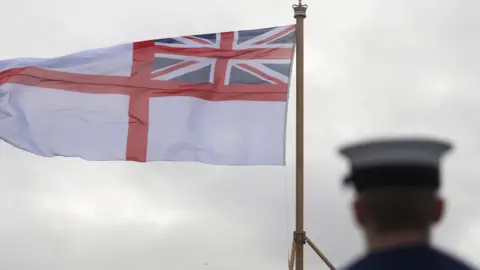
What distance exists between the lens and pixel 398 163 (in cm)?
286

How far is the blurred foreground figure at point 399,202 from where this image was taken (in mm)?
2729

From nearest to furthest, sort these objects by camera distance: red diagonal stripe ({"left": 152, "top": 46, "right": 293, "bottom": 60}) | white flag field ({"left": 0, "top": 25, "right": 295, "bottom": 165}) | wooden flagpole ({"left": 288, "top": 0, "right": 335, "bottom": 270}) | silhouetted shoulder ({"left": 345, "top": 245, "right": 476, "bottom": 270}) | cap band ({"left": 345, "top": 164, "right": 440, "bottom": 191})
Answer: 1. silhouetted shoulder ({"left": 345, "top": 245, "right": 476, "bottom": 270})
2. cap band ({"left": 345, "top": 164, "right": 440, "bottom": 191})
3. wooden flagpole ({"left": 288, "top": 0, "right": 335, "bottom": 270})
4. white flag field ({"left": 0, "top": 25, "right": 295, "bottom": 165})
5. red diagonal stripe ({"left": 152, "top": 46, "right": 293, "bottom": 60})

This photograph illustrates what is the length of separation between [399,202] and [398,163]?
14cm

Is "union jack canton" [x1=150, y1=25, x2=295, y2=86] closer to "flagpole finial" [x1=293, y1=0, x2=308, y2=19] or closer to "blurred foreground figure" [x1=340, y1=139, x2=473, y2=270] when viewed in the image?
"flagpole finial" [x1=293, y1=0, x2=308, y2=19]

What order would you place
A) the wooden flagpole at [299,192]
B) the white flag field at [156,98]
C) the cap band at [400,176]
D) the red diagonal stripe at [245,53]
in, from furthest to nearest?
the red diagonal stripe at [245,53], the white flag field at [156,98], the wooden flagpole at [299,192], the cap band at [400,176]

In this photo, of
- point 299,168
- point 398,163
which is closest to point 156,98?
point 299,168

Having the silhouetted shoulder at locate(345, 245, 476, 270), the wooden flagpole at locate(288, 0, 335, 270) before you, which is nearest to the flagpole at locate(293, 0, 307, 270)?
the wooden flagpole at locate(288, 0, 335, 270)

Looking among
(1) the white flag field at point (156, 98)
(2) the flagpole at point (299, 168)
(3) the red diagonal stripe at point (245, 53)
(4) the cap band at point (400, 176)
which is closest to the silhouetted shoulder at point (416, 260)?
(4) the cap band at point (400, 176)

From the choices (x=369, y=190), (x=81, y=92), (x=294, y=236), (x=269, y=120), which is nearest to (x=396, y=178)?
(x=369, y=190)

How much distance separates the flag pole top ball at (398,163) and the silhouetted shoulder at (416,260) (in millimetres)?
211

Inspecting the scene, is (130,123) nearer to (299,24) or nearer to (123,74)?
(123,74)

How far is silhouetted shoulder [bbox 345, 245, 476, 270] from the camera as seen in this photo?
2707 mm

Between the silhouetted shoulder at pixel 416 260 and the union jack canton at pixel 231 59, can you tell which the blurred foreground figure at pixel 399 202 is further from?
the union jack canton at pixel 231 59

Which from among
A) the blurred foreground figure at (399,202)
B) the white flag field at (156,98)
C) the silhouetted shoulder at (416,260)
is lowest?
the silhouetted shoulder at (416,260)
